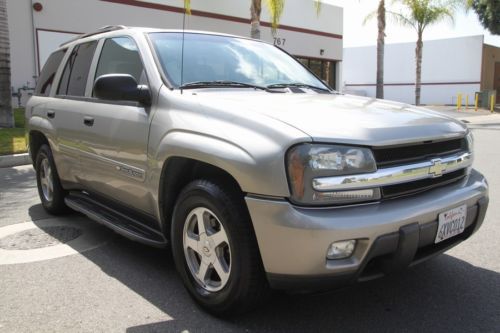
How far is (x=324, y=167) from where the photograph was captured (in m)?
2.51

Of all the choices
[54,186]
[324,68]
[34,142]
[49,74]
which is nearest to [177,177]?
[54,186]

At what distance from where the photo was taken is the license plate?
2.81 meters

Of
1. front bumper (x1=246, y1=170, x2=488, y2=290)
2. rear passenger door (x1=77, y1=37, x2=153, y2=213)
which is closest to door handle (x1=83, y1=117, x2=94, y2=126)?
rear passenger door (x1=77, y1=37, x2=153, y2=213)

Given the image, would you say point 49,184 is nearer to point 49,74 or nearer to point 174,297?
point 49,74

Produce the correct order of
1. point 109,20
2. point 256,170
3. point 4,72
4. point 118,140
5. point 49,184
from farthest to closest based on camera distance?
point 109,20
point 4,72
point 49,184
point 118,140
point 256,170

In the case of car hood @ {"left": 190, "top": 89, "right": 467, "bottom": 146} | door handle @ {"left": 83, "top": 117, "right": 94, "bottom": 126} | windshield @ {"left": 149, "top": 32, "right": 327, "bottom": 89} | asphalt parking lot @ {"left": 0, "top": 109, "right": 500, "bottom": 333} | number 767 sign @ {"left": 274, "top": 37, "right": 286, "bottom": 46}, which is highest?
number 767 sign @ {"left": 274, "top": 37, "right": 286, "bottom": 46}

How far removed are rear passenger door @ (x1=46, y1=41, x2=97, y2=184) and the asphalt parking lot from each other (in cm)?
72

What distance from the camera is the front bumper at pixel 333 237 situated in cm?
242

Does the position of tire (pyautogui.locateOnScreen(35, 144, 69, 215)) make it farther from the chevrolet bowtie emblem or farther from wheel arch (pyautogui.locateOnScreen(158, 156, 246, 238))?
the chevrolet bowtie emblem

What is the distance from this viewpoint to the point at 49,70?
5449mm

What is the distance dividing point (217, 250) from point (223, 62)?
1617mm

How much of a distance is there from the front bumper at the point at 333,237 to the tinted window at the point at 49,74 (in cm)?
358

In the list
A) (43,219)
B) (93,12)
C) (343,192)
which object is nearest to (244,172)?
(343,192)

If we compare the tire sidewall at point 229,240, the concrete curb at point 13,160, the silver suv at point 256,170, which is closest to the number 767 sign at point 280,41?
the concrete curb at point 13,160
